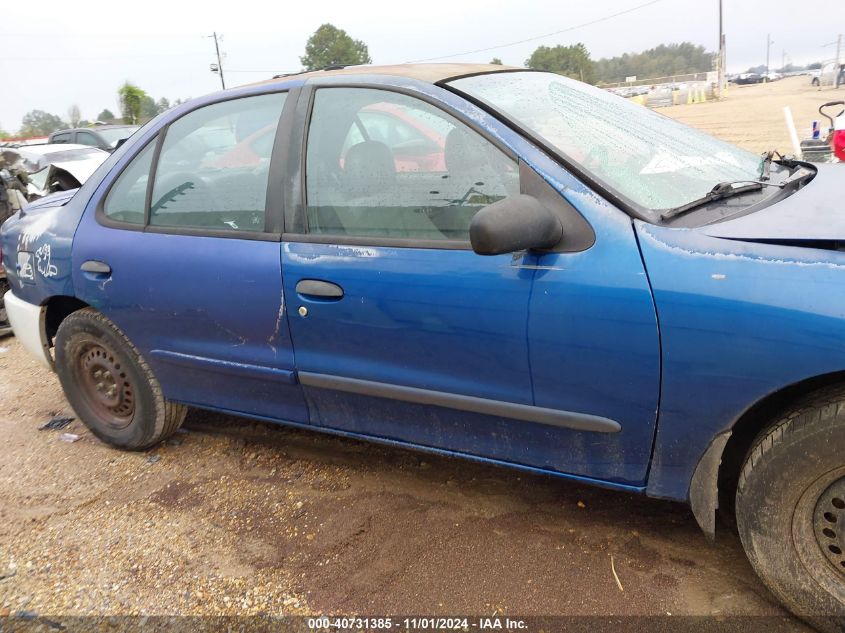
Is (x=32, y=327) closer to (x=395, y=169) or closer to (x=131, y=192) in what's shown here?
(x=131, y=192)

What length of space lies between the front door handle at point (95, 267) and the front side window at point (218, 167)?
324 millimetres

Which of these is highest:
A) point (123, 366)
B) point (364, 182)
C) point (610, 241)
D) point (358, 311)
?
point (364, 182)

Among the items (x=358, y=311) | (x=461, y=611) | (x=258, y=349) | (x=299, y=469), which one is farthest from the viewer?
(x=299, y=469)

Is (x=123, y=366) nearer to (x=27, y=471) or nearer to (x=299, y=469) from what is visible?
(x=27, y=471)

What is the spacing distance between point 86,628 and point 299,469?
1.13 meters

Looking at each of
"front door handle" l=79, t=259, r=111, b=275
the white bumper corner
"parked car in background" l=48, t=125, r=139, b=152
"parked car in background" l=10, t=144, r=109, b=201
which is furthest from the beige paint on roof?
Result: "parked car in background" l=48, t=125, r=139, b=152

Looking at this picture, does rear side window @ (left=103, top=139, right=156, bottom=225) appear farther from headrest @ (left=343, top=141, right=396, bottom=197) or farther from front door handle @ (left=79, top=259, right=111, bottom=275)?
headrest @ (left=343, top=141, right=396, bottom=197)

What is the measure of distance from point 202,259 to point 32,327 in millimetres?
1419

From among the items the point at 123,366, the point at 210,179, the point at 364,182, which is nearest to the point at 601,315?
the point at 364,182

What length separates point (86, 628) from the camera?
2312mm

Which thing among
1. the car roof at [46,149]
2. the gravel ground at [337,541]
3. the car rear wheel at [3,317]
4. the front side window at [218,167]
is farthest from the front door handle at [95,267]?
the car roof at [46,149]

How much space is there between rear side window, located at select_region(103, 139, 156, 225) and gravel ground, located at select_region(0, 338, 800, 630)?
122cm

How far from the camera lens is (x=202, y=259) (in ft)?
9.23

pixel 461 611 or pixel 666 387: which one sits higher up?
pixel 666 387
